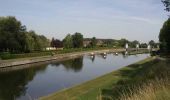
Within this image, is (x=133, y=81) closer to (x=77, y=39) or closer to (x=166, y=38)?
(x=166, y=38)

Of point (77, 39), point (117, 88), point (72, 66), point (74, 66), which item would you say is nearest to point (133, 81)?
point (117, 88)

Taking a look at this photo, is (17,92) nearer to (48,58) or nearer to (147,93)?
(147,93)

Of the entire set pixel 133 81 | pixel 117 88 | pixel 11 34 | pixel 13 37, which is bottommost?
pixel 117 88

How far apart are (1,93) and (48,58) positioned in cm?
4989

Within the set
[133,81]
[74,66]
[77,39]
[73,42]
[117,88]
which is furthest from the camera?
[77,39]

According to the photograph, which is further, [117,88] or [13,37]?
[13,37]

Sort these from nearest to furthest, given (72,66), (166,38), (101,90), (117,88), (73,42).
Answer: (117,88) < (101,90) < (72,66) < (166,38) < (73,42)

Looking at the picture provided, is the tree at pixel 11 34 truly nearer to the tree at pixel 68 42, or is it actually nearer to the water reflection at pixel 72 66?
the water reflection at pixel 72 66

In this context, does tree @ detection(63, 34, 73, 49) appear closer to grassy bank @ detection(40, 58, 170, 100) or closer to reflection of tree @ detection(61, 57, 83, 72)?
reflection of tree @ detection(61, 57, 83, 72)

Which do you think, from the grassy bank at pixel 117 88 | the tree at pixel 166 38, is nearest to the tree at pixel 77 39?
the tree at pixel 166 38

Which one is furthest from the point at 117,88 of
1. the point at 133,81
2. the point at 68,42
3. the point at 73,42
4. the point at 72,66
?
the point at 73,42

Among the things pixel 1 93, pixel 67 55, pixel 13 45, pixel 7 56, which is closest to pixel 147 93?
pixel 1 93

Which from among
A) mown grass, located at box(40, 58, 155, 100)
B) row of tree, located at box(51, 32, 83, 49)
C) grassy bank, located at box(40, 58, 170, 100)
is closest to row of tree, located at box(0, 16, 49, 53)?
mown grass, located at box(40, 58, 155, 100)

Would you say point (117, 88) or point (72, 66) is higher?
point (117, 88)
